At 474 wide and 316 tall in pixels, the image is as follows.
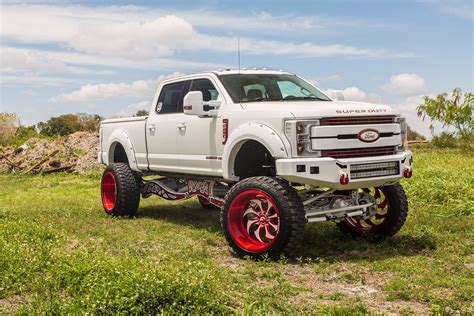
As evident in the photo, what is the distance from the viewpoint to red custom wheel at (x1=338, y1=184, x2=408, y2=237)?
348 inches

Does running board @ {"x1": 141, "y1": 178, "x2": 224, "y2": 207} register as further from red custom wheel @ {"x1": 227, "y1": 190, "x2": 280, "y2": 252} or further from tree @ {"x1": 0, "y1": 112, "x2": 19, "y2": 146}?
tree @ {"x1": 0, "y1": 112, "x2": 19, "y2": 146}

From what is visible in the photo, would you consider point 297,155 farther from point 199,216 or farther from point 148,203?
point 148,203

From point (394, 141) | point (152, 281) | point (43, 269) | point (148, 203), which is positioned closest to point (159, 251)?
point (43, 269)

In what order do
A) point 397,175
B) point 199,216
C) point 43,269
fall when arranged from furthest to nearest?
1. point 199,216
2. point 397,175
3. point 43,269

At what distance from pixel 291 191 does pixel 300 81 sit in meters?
2.85

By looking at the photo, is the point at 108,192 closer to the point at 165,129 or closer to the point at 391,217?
the point at 165,129

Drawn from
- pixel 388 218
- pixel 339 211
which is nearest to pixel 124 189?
pixel 339 211

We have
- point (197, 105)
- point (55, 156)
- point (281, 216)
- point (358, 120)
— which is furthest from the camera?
point (55, 156)

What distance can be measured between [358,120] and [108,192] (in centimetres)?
613

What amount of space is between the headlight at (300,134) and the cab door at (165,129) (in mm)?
2839

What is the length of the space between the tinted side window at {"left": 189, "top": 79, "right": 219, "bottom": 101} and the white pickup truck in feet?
0.06

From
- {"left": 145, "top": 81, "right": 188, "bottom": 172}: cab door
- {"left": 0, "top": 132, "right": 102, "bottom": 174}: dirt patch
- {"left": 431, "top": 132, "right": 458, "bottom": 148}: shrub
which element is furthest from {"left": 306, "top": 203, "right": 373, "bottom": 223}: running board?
{"left": 431, "top": 132, "right": 458, "bottom": 148}: shrub

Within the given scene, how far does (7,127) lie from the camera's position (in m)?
47.8

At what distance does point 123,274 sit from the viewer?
5703mm
